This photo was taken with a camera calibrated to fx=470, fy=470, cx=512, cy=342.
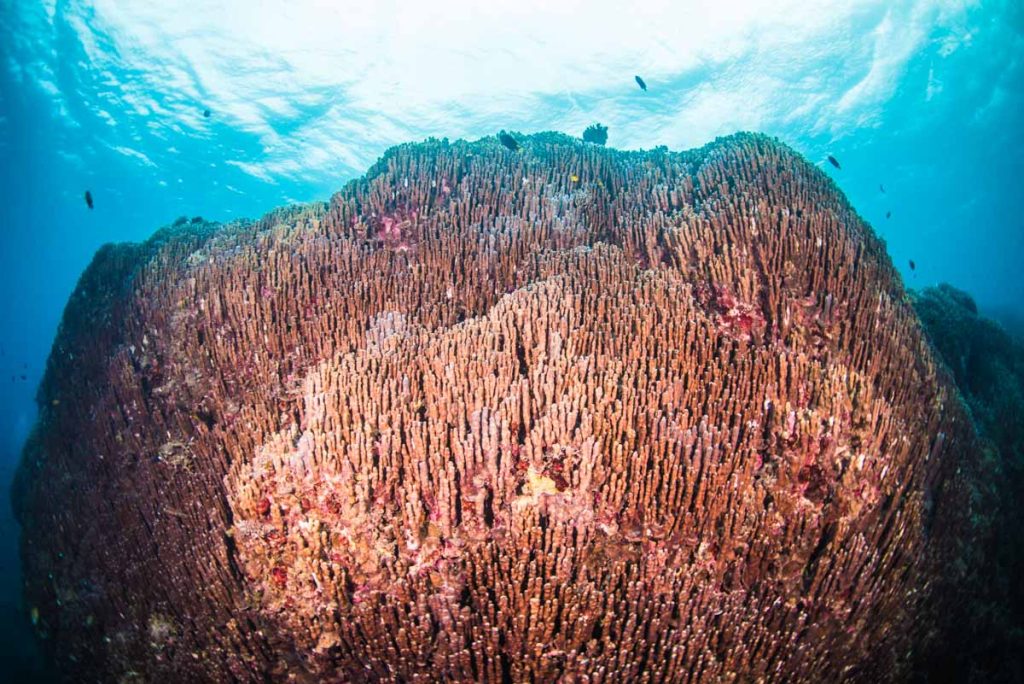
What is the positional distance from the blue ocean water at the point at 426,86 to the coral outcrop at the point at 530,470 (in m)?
12.8

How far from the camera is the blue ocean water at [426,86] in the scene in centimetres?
2095

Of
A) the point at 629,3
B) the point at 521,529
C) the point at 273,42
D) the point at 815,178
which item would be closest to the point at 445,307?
the point at 521,529

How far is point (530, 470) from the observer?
11.3 feet

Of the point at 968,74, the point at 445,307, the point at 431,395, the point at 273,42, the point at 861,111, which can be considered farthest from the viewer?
the point at 861,111

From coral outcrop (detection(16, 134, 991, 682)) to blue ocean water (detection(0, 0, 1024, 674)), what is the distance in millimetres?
12774

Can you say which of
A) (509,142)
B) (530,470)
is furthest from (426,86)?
(530,470)

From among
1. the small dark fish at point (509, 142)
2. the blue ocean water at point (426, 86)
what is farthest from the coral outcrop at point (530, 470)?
the blue ocean water at point (426, 86)

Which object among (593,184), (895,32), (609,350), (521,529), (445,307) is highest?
(895,32)

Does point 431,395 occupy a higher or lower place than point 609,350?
lower

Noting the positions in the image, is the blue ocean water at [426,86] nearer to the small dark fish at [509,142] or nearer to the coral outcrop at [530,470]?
the coral outcrop at [530,470]

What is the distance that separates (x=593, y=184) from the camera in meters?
7.15

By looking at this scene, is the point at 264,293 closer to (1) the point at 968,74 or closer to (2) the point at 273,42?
(2) the point at 273,42

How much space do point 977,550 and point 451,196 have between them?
6.81m

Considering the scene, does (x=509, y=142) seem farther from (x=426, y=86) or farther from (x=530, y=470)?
(x=426, y=86)
